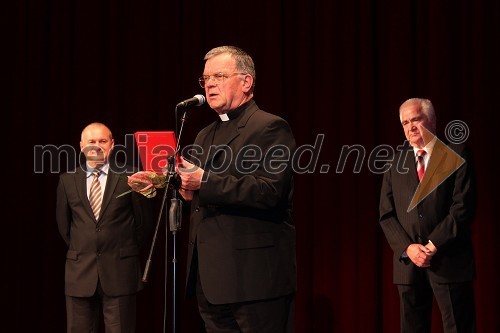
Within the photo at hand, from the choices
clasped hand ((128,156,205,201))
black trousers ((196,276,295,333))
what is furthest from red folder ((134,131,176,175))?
black trousers ((196,276,295,333))

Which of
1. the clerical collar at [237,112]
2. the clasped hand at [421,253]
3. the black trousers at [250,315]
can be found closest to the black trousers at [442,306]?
the clasped hand at [421,253]

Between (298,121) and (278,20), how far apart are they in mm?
811

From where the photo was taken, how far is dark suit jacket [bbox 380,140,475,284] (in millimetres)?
3377

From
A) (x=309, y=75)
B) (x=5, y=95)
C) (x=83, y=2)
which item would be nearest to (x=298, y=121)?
(x=309, y=75)

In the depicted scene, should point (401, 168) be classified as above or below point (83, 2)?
below

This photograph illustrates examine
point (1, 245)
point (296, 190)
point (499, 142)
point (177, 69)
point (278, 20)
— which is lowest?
point (1, 245)

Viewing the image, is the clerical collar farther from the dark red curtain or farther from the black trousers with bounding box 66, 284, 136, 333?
the dark red curtain

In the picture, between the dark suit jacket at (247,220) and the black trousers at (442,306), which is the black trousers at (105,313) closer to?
the dark suit jacket at (247,220)

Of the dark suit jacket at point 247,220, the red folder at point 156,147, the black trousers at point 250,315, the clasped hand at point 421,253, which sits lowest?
the black trousers at point 250,315

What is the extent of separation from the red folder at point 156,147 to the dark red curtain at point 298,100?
242 cm

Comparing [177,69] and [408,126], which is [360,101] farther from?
[177,69]

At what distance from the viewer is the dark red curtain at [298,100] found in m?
4.53

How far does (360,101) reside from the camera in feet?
15.5

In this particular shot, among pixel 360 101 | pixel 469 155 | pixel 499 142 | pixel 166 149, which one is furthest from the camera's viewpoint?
pixel 360 101
